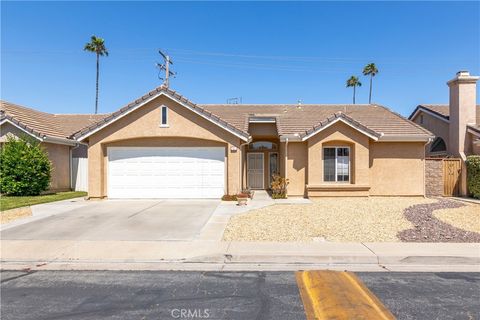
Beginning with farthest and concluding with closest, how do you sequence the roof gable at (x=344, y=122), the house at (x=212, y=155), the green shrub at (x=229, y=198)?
1. the roof gable at (x=344, y=122)
2. the house at (x=212, y=155)
3. the green shrub at (x=229, y=198)

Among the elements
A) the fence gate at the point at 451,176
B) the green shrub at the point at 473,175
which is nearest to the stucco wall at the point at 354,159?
the fence gate at the point at 451,176

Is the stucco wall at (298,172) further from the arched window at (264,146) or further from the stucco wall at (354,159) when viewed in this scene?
the arched window at (264,146)

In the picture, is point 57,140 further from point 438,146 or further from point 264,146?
point 438,146

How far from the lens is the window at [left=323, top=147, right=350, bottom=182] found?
1650 centimetres

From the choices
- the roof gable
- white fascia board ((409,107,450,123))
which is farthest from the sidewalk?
white fascia board ((409,107,450,123))

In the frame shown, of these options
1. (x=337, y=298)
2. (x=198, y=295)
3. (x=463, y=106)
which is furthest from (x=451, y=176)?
(x=198, y=295)

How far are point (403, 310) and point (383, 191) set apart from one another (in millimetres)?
13260

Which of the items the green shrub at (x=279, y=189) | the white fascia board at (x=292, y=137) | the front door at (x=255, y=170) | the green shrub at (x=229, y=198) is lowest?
the green shrub at (x=229, y=198)

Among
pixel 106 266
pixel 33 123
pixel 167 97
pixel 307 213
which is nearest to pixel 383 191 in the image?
→ pixel 307 213

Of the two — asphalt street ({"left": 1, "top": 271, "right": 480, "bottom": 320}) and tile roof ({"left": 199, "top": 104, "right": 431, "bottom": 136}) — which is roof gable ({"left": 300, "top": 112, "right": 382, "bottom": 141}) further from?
asphalt street ({"left": 1, "top": 271, "right": 480, "bottom": 320})

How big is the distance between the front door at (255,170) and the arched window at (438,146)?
11037 millimetres

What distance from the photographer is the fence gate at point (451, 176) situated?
671 inches

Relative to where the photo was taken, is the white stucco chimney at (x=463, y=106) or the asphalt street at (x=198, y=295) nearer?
the asphalt street at (x=198, y=295)

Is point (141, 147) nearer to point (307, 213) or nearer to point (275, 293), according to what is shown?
point (307, 213)
